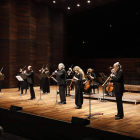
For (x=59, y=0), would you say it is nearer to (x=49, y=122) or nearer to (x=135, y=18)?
(x=135, y=18)

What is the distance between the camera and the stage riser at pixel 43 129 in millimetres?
4491

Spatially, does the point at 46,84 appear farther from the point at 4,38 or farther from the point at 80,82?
the point at 4,38

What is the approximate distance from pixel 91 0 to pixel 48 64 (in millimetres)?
4748

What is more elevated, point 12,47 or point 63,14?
point 63,14

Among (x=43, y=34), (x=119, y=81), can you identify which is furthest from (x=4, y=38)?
(x=119, y=81)

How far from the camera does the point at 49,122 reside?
17.4ft

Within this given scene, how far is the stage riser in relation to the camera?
4491 millimetres

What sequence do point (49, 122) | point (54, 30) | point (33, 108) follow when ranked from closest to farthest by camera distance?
point (49, 122), point (33, 108), point (54, 30)

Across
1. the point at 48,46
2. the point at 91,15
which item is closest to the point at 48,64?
the point at 48,46

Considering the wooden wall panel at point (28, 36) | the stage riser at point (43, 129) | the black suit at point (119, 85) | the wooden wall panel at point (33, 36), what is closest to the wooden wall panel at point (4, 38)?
the wooden wall panel at point (28, 36)

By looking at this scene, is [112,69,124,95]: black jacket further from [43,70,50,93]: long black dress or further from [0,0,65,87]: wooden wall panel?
[0,0,65,87]: wooden wall panel

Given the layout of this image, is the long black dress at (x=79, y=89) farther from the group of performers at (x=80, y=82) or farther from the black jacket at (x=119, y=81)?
the black jacket at (x=119, y=81)

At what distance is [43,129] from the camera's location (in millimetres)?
5383

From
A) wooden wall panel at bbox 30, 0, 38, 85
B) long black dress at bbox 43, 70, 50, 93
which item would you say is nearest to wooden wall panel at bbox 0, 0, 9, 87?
wooden wall panel at bbox 30, 0, 38, 85
